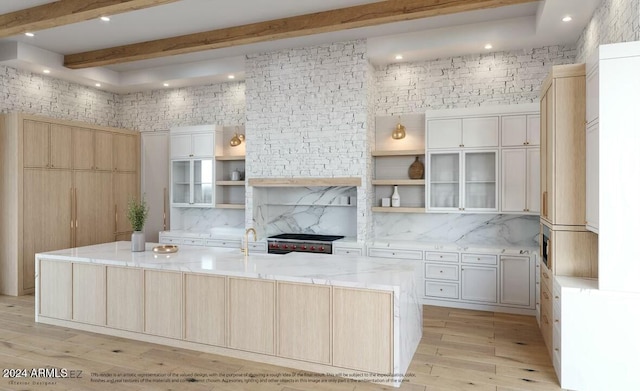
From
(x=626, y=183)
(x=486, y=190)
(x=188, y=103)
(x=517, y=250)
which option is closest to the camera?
(x=626, y=183)

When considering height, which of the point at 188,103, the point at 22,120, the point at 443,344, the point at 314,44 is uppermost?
the point at 314,44

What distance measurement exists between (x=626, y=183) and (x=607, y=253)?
0.52 m

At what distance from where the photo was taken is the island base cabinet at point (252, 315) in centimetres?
365

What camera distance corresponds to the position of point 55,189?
645 cm

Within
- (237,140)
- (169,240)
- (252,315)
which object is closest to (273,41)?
(237,140)

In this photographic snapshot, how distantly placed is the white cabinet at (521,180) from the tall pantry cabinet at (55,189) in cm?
634

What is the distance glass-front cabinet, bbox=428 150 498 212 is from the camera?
560 centimetres

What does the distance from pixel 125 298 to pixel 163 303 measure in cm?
49

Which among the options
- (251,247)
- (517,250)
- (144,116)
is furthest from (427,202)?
(144,116)

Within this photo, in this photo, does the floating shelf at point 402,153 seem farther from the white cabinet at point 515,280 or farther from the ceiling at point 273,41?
the white cabinet at point 515,280

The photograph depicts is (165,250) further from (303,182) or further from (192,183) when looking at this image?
(192,183)

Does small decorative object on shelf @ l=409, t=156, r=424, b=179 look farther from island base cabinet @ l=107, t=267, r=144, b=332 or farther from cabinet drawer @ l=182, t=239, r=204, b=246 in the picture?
island base cabinet @ l=107, t=267, r=144, b=332

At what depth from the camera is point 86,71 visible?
7.03m

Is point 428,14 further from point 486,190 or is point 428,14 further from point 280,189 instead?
point 280,189
